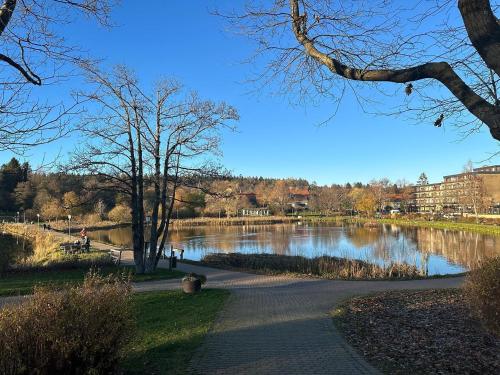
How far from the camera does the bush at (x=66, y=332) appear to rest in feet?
13.9

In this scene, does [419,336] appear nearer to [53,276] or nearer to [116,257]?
[53,276]

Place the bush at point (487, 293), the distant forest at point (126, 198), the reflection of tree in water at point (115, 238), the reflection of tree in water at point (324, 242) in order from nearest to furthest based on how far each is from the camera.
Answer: the bush at point (487, 293) → the distant forest at point (126, 198) → the reflection of tree in water at point (324, 242) → the reflection of tree in water at point (115, 238)

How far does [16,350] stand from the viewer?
4.12 meters

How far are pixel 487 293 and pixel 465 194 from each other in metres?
82.6

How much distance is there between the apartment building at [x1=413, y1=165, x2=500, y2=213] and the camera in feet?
258

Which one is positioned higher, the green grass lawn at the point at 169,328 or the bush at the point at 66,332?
the bush at the point at 66,332

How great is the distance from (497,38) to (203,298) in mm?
10369

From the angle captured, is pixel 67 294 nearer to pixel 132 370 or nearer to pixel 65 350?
pixel 65 350

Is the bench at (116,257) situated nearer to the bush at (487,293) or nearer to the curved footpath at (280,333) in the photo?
the curved footpath at (280,333)

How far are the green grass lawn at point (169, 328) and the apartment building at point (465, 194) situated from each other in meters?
42.6

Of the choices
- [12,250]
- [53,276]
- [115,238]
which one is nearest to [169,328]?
[53,276]

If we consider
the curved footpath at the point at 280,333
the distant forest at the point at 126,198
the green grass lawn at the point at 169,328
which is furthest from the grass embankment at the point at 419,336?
the distant forest at the point at 126,198

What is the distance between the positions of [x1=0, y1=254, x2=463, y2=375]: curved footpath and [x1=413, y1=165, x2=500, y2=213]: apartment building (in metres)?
39.0

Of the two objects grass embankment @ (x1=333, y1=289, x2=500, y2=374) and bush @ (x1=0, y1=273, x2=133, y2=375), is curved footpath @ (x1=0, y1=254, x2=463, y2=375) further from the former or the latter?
bush @ (x1=0, y1=273, x2=133, y2=375)
